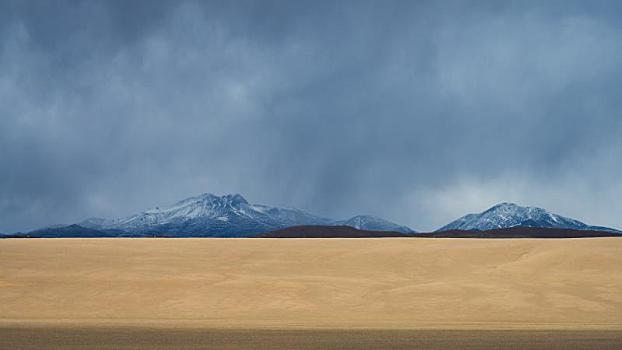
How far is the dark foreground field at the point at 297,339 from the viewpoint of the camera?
16375 mm

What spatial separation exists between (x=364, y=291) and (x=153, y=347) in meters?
16.9

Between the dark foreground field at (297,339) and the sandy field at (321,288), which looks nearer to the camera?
the dark foreground field at (297,339)

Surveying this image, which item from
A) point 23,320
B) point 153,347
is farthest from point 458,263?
point 153,347

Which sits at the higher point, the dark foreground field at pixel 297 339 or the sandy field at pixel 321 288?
the sandy field at pixel 321 288

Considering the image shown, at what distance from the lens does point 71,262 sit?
128 feet

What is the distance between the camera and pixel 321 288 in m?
32.1

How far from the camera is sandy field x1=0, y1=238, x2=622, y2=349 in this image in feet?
77.6

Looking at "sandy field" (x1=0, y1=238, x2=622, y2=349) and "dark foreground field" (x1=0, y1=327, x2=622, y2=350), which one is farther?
"sandy field" (x1=0, y1=238, x2=622, y2=349)

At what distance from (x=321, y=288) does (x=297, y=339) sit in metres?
13.9

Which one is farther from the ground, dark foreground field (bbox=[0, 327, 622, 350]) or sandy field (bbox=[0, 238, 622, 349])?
sandy field (bbox=[0, 238, 622, 349])

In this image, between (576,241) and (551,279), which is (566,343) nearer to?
(551,279)

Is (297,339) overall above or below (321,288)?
below

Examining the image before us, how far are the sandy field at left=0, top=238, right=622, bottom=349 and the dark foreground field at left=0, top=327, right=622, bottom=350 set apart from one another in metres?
0.19

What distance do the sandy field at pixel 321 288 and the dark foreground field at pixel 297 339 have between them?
0.19m
